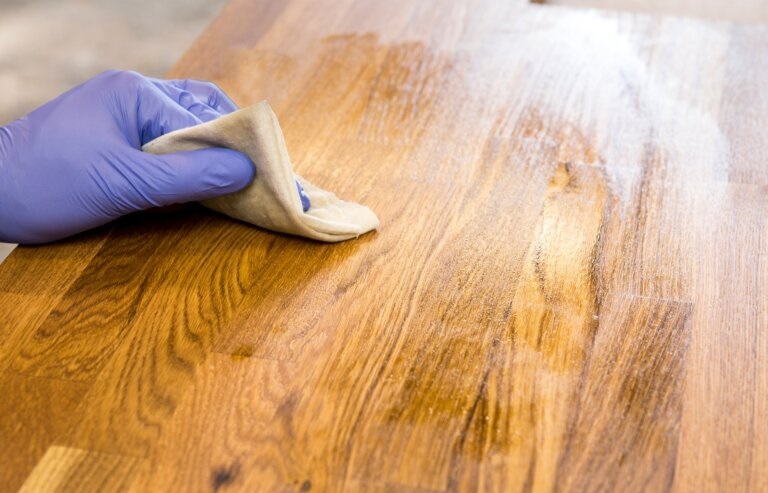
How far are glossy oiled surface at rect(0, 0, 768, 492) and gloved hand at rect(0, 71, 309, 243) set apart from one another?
63 mm

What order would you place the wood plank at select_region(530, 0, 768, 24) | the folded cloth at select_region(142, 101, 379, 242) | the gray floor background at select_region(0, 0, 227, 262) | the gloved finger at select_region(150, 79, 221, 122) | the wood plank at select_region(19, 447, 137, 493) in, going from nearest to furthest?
1. the wood plank at select_region(19, 447, 137, 493)
2. the folded cloth at select_region(142, 101, 379, 242)
3. the gloved finger at select_region(150, 79, 221, 122)
4. the wood plank at select_region(530, 0, 768, 24)
5. the gray floor background at select_region(0, 0, 227, 262)

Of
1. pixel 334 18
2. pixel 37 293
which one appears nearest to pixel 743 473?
pixel 37 293

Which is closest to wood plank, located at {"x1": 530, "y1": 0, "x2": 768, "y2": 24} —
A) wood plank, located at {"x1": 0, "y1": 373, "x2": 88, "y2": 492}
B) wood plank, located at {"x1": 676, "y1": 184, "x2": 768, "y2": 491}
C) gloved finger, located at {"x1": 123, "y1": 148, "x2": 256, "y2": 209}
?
wood plank, located at {"x1": 676, "y1": 184, "x2": 768, "y2": 491}

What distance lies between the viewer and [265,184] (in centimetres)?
117

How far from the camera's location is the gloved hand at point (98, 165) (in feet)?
3.72

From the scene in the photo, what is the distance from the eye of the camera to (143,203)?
3.81 feet

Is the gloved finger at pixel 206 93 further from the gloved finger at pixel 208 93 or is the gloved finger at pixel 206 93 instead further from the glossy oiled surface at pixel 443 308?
the glossy oiled surface at pixel 443 308

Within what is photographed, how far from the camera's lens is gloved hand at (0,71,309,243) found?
113cm

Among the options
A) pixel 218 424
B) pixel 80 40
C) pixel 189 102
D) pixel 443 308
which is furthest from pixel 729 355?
pixel 80 40

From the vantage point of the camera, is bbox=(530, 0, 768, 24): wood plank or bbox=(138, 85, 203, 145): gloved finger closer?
bbox=(138, 85, 203, 145): gloved finger

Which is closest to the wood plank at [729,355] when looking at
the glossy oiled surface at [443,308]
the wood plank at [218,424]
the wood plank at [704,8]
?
the glossy oiled surface at [443,308]

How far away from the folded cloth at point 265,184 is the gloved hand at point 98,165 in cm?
2

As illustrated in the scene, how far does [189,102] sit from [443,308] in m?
0.47

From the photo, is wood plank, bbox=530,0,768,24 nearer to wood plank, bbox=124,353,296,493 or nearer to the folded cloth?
the folded cloth
